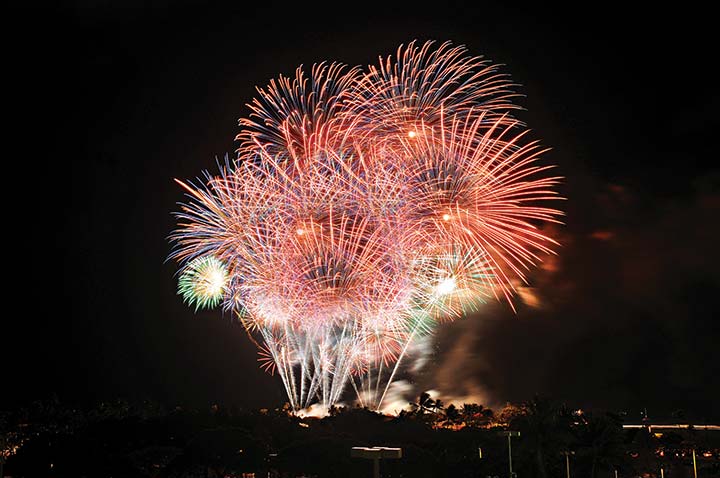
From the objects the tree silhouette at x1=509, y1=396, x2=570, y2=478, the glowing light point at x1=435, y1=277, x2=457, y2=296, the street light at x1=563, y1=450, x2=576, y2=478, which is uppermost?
the glowing light point at x1=435, y1=277, x2=457, y2=296

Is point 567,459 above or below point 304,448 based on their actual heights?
below

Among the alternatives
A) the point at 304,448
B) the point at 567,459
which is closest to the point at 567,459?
the point at 567,459

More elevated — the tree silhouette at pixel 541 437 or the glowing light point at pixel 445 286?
the glowing light point at pixel 445 286

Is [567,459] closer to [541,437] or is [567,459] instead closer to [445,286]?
[541,437]

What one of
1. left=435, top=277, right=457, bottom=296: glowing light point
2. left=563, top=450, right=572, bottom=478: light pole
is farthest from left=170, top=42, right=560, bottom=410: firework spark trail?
left=563, top=450, right=572, bottom=478: light pole

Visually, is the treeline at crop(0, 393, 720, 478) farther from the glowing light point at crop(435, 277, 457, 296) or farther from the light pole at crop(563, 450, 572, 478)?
the glowing light point at crop(435, 277, 457, 296)

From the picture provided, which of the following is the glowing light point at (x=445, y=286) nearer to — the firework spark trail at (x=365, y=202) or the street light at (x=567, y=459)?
the firework spark trail at (x=365, y=202)

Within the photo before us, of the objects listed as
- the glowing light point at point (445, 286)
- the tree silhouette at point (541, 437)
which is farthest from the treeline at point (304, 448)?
the glowing light point at point (445, 286)

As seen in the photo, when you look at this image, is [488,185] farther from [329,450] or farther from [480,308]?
[480,308]
